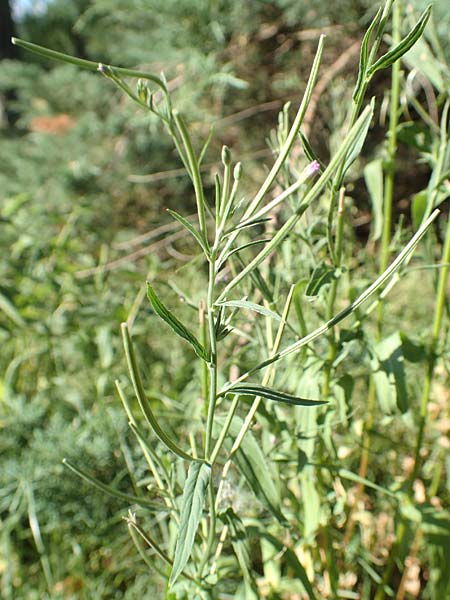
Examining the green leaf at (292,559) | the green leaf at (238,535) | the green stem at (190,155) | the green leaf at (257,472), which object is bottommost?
the green leaf at (292,559)

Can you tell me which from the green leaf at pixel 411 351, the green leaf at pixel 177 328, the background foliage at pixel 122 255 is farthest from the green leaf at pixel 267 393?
the green leaf at pixel 411 351

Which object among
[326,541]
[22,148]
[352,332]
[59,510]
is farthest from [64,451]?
[22,148]

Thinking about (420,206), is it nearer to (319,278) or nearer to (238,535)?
(319,278)

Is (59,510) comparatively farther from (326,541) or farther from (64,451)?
(326,541)

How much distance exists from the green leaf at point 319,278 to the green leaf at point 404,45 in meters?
0.13

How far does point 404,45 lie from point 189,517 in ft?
0.80

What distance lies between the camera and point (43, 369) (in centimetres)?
109

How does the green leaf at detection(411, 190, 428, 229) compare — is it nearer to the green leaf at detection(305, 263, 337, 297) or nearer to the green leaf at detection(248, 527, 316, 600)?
the green leaf at detection(305, 263, 337, 297)

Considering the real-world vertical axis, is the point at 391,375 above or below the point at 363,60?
below

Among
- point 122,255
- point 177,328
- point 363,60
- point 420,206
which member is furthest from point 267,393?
point 122,255

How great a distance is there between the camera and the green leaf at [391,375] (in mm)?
472

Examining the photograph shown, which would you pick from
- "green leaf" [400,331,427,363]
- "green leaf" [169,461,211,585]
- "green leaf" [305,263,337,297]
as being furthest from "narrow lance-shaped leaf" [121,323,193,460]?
"green leaf" [400,331,427,363]

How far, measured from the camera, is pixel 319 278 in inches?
15.4

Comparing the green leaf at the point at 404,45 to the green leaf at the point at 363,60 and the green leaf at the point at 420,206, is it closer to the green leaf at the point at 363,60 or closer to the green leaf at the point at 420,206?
the green leaf at the point at 363,60
